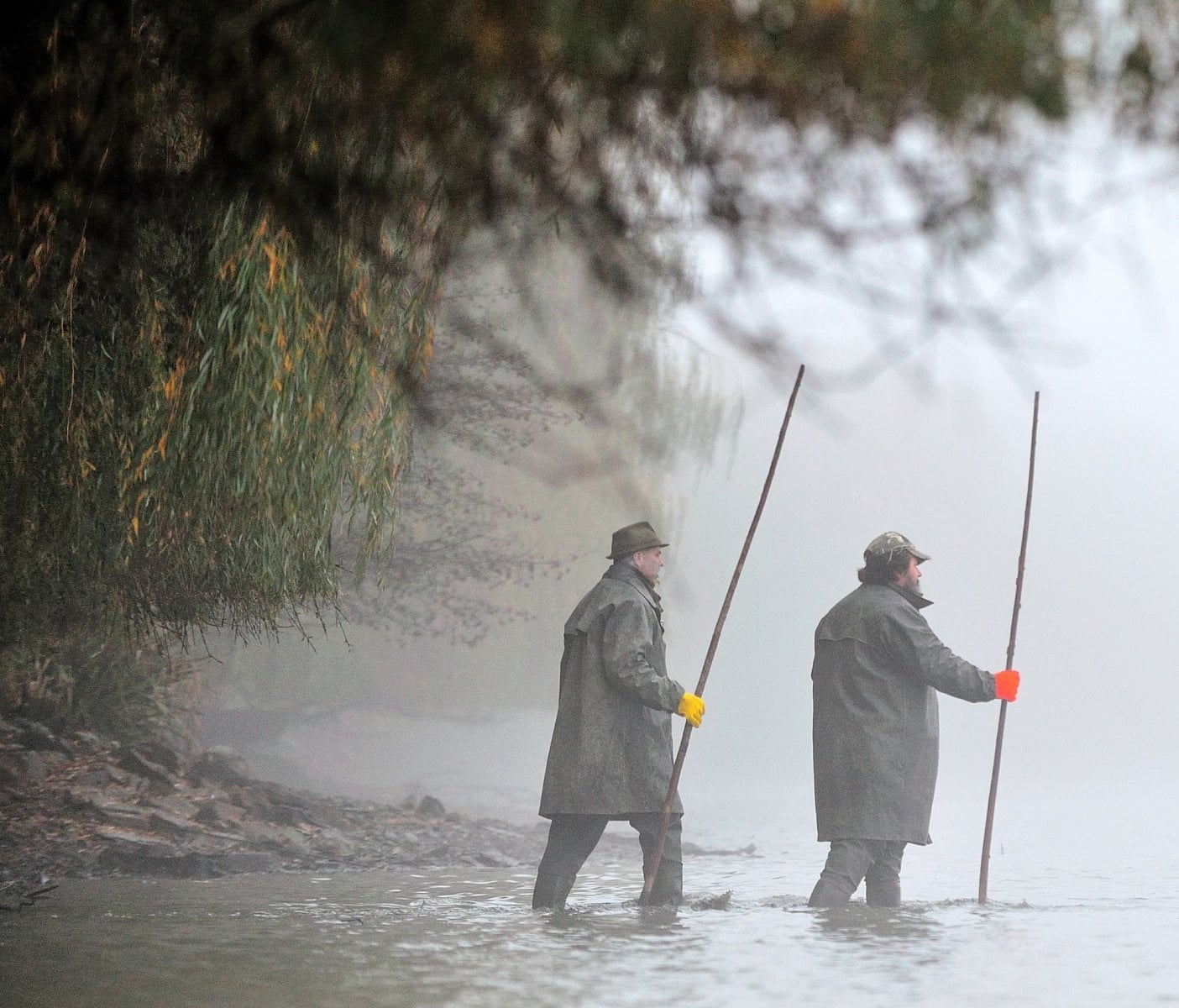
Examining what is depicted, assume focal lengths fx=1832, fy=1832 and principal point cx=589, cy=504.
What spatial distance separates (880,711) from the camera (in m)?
9.49

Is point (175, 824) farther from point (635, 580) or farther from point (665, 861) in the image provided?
point (635, 580)

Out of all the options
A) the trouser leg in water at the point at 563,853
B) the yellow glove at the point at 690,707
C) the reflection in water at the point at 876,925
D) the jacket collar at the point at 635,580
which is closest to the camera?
the reflection in water at the point at 876,925

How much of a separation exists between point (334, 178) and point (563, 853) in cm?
483

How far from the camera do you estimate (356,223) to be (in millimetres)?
5273

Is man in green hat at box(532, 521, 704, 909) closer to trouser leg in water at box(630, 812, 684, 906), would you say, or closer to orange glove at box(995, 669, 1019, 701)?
trouser leg in water at box(630, 812, 684, 906)

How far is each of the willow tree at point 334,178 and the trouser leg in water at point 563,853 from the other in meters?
1.73

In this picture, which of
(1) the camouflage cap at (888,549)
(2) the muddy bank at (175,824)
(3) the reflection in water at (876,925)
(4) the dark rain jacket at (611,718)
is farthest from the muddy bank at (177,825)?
(1) the camouflage cap at (888,549)

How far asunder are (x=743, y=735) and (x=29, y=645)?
48875mm

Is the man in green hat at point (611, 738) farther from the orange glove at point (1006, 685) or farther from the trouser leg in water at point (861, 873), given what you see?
the orange glove at point (1006, 685)

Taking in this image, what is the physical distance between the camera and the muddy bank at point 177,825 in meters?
11.9

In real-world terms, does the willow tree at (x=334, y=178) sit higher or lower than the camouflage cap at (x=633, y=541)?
higher

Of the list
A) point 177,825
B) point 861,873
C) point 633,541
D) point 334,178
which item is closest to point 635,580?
point 633,541

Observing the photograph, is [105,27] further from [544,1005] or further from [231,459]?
[544,1005]

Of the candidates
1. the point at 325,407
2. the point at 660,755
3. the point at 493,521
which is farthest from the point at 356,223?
the point at 493,521
